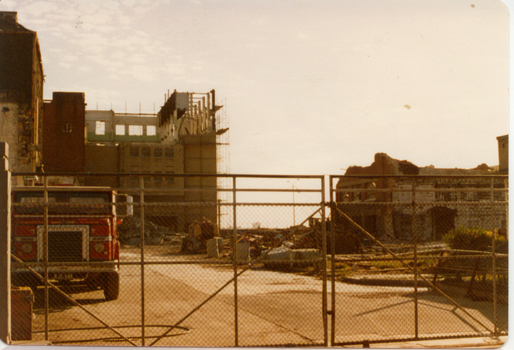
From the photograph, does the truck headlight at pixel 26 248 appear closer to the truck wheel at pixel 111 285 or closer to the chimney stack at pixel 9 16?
the truck wheel at pixel 111 285

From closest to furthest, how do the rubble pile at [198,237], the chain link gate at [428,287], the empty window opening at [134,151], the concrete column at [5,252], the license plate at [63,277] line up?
the concrete column at [5,252]
the chain link gate at [428,287]
the license plate at [63,277]
the rubble pile at [198,237]
the empty window opening at [134,151]

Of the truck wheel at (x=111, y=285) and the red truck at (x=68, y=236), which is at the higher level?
the red truck at (x=68, y=236)

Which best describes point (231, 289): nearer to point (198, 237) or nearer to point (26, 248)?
point (26, 248)

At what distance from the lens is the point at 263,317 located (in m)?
11.7

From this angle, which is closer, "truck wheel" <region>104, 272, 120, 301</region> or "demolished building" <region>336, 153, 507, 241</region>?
"truck wheel" <region>104, 272, 120, 301</region>

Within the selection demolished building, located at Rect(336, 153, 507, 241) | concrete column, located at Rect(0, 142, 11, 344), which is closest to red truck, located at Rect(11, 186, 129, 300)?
concrete column, located at Rect(0, 142, 11, 344)

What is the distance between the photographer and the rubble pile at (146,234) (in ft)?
153

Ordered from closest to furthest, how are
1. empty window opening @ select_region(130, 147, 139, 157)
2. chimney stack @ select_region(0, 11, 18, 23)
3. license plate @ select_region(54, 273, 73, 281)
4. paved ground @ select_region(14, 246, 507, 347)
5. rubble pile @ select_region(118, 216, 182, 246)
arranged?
paved ground @ select_region(14, 246, 507, 347) → license plate @ select_region(54, 273, 73, 281) → chimney stack @ select_region(0, 11, 18, 23) → rubble pile @ select_region(118, 216, 182, 246) → empty window opening @ select_region(130, 147, 139, 157)

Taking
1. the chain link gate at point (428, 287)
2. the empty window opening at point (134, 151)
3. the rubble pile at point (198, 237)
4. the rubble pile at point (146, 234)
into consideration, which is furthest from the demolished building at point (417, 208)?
the empty window opening at point (134, 151)

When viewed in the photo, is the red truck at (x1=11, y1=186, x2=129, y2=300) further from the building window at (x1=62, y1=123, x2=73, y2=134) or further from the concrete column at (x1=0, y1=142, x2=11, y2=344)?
the building window at (x1=62, y1=123, x2=73, y2=134)

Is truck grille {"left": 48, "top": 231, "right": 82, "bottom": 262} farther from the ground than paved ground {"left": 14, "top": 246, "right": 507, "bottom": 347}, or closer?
farther from the ground

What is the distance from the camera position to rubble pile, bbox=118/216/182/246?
46750mm

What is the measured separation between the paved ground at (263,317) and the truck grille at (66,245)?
1.25 meters

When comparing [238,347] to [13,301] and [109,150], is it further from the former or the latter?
[109,150]
